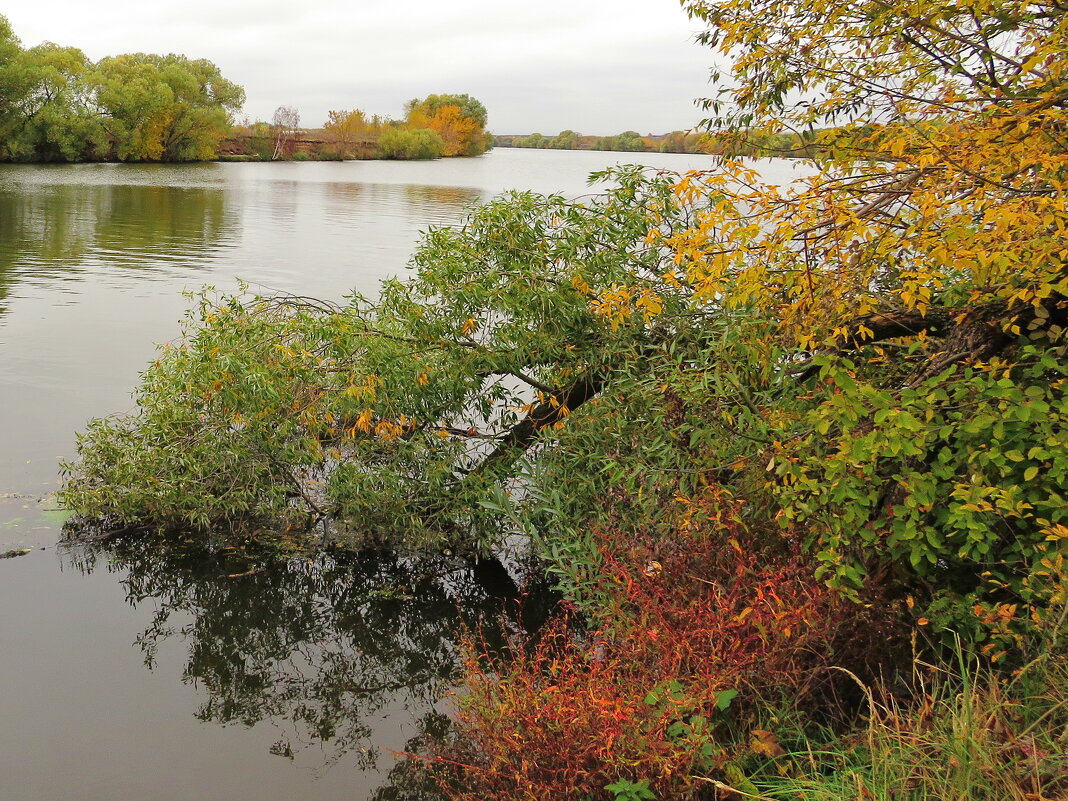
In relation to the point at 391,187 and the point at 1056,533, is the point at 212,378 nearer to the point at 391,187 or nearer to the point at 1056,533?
the point at 1056,533

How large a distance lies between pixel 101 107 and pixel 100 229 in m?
47.9

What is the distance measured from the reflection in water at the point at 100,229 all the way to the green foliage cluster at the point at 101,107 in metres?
21.2

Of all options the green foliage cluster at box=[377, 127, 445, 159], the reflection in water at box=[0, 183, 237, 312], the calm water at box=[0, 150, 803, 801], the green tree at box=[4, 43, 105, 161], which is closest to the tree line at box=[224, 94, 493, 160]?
the green foliage cluster at box=[377, 127, 445, 159]

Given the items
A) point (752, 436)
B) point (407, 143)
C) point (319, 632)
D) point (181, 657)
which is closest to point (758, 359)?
point (752, 436)

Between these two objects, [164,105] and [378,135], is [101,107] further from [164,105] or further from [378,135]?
[378,135]

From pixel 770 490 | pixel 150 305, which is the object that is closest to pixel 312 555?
pixel 770 490

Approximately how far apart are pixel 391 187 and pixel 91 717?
212 feet

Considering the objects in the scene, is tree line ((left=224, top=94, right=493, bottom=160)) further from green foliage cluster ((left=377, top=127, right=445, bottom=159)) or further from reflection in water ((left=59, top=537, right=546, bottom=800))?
reflection in water ((left=59, top=537, right=546, bottom=800))

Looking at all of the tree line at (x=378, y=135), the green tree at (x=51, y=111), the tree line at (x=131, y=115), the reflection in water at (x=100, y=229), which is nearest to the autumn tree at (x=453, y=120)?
the tree line at (x=378, y=135)

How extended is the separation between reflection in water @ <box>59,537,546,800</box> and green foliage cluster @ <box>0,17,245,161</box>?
71936mm

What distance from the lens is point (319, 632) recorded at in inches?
338

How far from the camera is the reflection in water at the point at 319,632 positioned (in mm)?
7191

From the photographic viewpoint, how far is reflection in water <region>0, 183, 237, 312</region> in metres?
28.6

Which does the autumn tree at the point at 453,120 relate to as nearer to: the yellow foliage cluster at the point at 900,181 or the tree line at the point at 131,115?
the tree line at the point at 131,115
